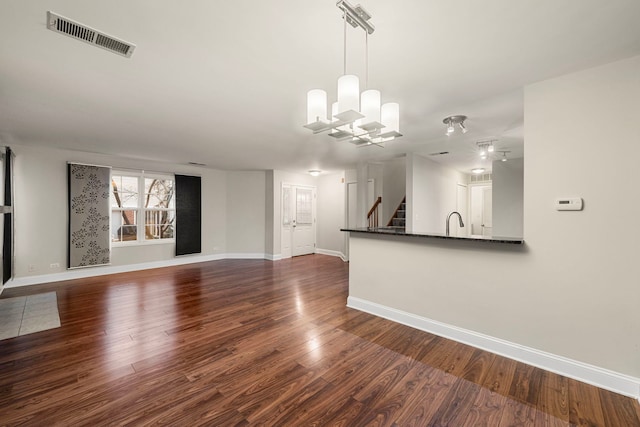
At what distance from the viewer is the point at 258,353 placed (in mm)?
2471

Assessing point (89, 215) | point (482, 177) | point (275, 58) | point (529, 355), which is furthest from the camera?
point (482, 177)

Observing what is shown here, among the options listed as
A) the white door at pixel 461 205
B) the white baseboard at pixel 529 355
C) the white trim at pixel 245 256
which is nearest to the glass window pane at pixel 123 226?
the white trim at pixel 245 256

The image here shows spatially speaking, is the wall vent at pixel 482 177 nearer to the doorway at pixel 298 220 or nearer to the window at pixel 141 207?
the doorway at pixel 298 220

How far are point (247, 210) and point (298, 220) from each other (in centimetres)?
152

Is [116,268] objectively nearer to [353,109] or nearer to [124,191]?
[124,191]

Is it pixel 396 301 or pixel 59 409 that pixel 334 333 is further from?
pixel 59 409

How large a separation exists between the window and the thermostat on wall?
7.01m

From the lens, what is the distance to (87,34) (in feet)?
5.71

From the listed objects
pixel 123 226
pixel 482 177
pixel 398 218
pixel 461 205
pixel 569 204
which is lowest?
pixel 123 226

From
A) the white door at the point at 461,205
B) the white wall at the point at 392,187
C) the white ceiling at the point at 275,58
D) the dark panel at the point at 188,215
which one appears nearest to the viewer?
the white ceiling at the point at 275,58

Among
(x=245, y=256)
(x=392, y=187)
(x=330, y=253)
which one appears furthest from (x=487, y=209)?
(x=245, y=256)

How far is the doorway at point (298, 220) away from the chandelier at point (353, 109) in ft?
17.9

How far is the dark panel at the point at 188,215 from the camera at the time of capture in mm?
6535

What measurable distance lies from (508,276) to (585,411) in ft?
3.29
